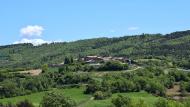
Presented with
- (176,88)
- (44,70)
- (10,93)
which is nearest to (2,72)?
(44,70)

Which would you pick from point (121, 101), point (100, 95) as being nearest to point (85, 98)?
point (100, 95)

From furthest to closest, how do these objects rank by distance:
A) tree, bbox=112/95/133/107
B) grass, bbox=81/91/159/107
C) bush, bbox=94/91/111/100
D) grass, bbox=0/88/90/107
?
1. bush, bbox=94/91/111/100
2. grass, bbox=0/88/90/107
3. grass, bbox=81/91/159/107
4. tree, bbox=112/95/133/107

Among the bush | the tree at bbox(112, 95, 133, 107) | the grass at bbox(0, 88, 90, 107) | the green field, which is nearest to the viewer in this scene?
the tree at bbox(112, 95, 133, 107)

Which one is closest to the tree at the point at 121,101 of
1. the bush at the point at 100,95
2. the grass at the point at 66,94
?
the grass at the point at 66,94

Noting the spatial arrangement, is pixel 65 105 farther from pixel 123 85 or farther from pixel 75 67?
pixel 75 67

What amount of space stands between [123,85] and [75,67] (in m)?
44.3

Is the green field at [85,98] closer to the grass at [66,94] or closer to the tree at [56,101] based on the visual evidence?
the grass at [66,94]

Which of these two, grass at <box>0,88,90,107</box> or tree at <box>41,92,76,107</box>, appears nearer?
tree at <box>41,92,76,107</box>

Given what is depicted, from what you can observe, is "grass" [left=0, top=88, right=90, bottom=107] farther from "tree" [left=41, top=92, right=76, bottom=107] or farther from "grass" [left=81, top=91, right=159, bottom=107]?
"tree" [left=41, top=92, right=76, bottom=107]

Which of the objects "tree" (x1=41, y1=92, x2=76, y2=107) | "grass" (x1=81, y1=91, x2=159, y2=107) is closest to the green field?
"grass" (x1=81, y1=91, x2=159, y2=107)

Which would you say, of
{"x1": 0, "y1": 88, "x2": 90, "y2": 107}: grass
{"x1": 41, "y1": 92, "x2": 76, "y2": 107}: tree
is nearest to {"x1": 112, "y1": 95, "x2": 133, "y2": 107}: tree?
{"x1": 41, "y1": 92, "x2": 76, "y2": 107}: tree

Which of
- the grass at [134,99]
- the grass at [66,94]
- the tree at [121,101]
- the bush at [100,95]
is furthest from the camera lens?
the bush at [100,95]

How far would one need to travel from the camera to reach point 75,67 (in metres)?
183

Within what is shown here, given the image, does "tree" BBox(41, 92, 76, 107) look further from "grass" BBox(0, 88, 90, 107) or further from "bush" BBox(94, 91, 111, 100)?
"bush" BBox(94, 91, 111, 100)
